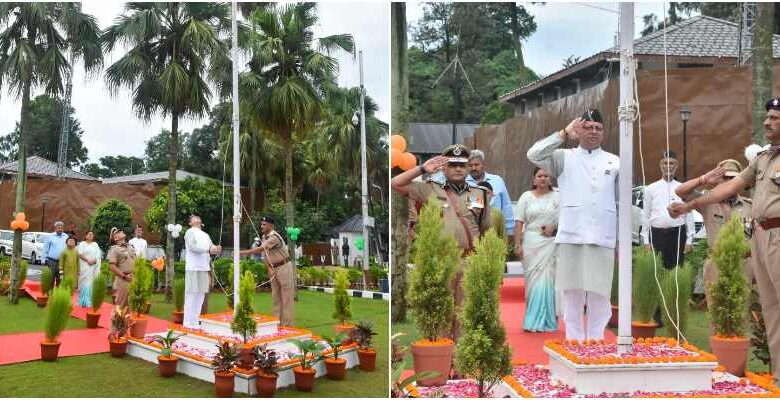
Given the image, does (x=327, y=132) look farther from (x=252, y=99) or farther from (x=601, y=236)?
(x=601, y=236)

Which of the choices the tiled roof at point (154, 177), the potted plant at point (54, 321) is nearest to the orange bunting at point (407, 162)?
the potted plant at point (54, 321)

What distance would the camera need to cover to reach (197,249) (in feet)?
22.6

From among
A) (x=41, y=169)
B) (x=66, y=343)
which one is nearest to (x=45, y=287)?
(x=41, y=169)

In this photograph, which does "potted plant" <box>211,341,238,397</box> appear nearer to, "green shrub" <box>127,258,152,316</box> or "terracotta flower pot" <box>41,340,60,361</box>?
"terracotta flower pot" <box>41,340,60,361</box>

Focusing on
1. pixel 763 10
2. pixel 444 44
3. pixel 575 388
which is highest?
pixel 763 10

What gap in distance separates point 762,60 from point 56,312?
19.8ft

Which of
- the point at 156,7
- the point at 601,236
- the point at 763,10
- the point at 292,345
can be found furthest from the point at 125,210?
the point at 763,10

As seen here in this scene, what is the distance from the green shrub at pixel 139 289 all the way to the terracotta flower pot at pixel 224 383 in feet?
7.15

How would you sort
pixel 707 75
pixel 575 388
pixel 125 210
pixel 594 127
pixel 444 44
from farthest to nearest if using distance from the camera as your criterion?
1. pixel 125 210
2. pixel 707 75
3. pixel 444 44
4. pixel 594 127
5. pixel 575 388

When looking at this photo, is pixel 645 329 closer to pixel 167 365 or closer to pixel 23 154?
pixel 167 365

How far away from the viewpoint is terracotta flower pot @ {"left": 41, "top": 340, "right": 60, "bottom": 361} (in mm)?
5395

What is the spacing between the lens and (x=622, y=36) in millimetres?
3322

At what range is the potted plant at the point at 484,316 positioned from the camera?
2986 millimetres

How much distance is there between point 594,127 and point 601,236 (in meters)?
0.56
